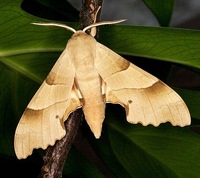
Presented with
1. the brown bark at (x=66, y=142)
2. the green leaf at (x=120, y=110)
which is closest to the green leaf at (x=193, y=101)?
the green leaf at (x=120, y=110)

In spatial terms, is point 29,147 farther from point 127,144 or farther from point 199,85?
point 199,85

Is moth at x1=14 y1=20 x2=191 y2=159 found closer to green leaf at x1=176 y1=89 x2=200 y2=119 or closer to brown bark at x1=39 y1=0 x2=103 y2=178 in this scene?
brown bark at x1=39 y1=0 x2=103 y2=178

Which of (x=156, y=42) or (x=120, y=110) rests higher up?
(x=156, y=42)

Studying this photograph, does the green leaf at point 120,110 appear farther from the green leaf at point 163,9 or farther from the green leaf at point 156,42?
the green leaf at point 163,9

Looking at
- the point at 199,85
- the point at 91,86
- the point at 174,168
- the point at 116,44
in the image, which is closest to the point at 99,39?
the point at 116,44

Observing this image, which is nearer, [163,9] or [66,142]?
[66,142]

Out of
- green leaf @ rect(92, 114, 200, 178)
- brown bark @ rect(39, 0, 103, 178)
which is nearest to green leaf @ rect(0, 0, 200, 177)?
green leaf @ rect(92, 114, 200, 178)

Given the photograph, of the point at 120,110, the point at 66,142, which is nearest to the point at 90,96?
the point at 66,142

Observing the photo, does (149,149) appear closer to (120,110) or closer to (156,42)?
(120,110)
